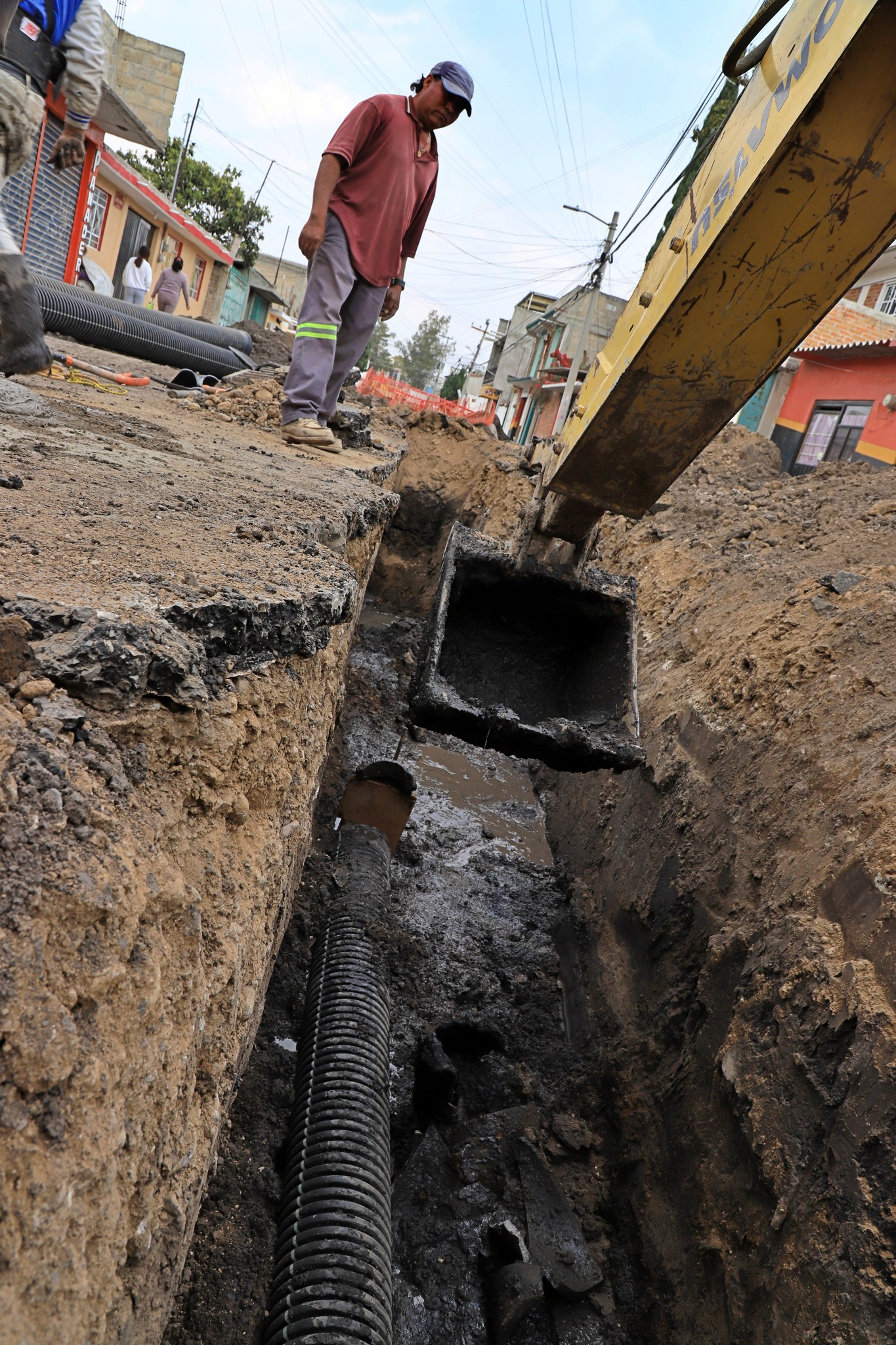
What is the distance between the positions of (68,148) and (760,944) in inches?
171

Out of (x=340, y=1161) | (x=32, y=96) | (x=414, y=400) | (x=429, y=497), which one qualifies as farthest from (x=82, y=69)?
(x=414, y=400)

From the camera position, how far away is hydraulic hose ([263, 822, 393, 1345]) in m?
2.05

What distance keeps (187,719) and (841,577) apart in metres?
3.76

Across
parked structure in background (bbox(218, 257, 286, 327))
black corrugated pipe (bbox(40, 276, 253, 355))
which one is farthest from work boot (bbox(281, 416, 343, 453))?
parked structure in background (bbox(218, 257, 286, 327))

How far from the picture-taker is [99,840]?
1206 mm

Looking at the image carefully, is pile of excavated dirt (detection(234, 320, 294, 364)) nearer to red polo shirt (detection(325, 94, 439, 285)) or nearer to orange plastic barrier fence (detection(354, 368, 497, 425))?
orange plastic barrier fence (detection(354, 368, 497, 425))

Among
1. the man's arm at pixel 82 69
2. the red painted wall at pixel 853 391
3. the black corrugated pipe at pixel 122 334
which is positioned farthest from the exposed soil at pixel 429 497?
the red painted wall at pixel 853 391

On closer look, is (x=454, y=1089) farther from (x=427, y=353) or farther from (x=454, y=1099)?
(x=427, y=353)

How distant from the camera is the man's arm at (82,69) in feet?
10.5

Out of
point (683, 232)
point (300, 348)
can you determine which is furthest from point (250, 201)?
point (683, 232)

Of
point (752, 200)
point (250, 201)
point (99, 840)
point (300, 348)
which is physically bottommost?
point (99, 840)

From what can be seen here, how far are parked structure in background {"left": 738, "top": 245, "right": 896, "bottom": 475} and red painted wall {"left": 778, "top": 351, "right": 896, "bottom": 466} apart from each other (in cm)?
1

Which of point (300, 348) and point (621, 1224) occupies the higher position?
point (300, 348)

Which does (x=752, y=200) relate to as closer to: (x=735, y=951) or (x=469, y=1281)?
(x=735, y=951)
